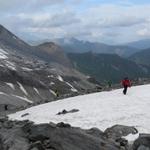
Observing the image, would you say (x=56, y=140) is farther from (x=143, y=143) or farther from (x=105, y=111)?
(x=105, y=111)

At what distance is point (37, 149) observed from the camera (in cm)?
2419

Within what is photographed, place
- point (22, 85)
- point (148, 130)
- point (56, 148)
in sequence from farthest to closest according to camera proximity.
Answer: point (22, 85) < point (148, 130) < point (56, 148)

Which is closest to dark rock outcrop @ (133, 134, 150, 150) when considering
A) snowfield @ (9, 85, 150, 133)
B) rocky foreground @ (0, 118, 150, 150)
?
rocky foreground @ (0, 118, 150, 150)

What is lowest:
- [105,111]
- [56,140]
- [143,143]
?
[105,111]

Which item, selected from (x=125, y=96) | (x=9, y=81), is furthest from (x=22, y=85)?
(x=125, y=96)

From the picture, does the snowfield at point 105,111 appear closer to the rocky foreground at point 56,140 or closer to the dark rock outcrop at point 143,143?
the dark rock outcrop at point 143,143

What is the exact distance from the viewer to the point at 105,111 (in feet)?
135

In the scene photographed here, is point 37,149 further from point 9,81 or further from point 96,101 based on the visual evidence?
point 9,81

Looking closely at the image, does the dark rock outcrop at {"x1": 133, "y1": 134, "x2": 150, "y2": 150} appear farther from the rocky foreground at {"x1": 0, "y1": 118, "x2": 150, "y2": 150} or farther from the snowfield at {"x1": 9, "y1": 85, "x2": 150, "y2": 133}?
the snowfield at {"x1": 9, "y1": 85, "x2": 150, "y2": 133}

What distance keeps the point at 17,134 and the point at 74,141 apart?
3.75 metres

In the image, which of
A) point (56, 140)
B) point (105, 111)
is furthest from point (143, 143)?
point (105, 111)

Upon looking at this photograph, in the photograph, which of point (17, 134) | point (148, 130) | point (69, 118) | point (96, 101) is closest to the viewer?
point (17, 134)

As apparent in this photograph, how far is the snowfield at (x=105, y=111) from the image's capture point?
120 feet

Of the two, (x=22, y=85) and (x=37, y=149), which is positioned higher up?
(x=37, y=149)
